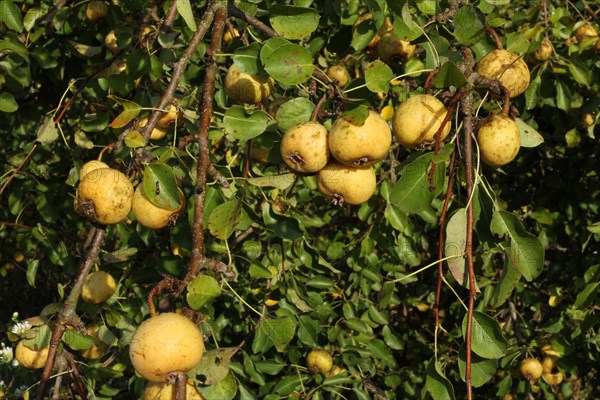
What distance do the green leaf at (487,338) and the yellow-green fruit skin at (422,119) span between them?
47 cm

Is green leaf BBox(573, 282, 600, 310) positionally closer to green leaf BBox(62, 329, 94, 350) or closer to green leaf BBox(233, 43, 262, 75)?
green leaf BBox(233, 43, 262, 75)

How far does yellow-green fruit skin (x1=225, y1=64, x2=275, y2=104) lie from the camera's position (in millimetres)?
1935

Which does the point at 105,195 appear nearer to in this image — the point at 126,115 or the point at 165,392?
the point at 126,115

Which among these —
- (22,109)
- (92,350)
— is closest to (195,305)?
(92,350)

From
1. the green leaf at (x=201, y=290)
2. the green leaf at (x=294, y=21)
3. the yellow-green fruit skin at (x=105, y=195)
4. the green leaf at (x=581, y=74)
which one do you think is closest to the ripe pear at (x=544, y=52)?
the green leaf at (x=581, y=74)

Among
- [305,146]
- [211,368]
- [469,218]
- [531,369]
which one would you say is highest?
[305,146]

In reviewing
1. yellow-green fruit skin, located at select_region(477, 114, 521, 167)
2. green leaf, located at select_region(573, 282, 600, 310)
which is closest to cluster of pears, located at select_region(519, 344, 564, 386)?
green leaf, located at select_region(573, 282, 600, 310)

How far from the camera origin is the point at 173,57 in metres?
2.49

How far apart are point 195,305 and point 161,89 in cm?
138

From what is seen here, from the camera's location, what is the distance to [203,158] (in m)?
1.57

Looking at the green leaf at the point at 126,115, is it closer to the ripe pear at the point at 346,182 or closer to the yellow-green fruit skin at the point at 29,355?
the ripe pear at the point at 346,182

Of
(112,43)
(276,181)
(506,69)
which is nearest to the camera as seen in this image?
(506,69)

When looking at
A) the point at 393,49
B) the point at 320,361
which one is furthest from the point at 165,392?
the point at 320,361

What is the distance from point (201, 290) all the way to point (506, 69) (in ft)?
3.42
